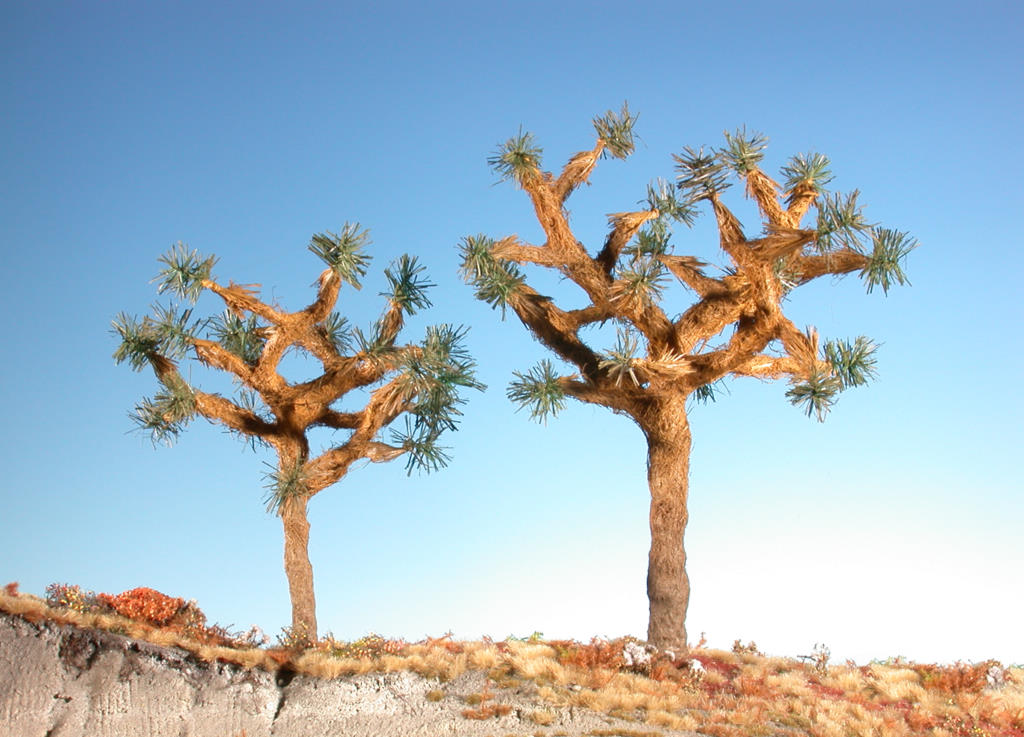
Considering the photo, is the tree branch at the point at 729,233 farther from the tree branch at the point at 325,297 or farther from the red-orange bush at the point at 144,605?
the red-orange bush at the point at 144,605

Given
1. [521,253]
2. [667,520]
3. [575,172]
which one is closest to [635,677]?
[667,520]

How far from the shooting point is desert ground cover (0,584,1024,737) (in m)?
14.2

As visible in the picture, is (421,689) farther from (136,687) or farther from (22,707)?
(22,707)

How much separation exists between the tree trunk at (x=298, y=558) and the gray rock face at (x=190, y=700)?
3.60 metres

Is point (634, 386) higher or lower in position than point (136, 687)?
higher

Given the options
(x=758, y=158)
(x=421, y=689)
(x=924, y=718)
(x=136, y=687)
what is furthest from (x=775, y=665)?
Answer: (x=136, y=687)

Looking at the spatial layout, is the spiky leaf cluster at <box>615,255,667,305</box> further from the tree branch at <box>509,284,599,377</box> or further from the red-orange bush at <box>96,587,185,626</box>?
the red-orange bush at <box>96,587,185,626</box>

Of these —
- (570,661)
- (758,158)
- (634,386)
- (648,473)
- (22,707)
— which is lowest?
(22,707)

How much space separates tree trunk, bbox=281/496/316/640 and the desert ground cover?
32.5 inches

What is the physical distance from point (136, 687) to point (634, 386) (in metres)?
9.54

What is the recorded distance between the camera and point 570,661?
53.5ft

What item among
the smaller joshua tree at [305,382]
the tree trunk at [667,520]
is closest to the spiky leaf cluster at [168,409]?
the smaller joshua tree at [305,382]

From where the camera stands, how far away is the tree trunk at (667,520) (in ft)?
59.1

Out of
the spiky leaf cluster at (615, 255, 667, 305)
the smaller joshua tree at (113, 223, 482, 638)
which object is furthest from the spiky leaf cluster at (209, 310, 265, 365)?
the spiky leaf cluster at (615, 255, 667, 305)
